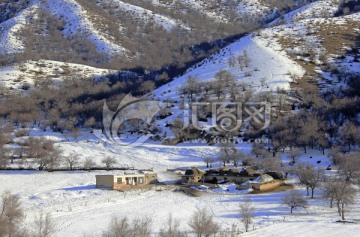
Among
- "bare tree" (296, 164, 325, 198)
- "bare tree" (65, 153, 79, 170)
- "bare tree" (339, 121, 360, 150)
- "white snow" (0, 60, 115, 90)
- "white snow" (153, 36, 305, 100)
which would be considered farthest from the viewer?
"white snow" (0, 60, 115, 90)

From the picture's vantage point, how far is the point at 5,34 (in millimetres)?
155250

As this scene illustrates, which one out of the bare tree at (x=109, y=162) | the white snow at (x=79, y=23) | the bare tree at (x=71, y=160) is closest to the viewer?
the bare tree at (x=109, y=162)

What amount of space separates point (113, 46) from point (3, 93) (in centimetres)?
6153

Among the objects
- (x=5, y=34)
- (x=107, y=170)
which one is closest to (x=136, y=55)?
(x=5, y=34)

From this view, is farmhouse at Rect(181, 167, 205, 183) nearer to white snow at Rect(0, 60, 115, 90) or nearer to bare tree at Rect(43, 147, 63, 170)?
bare tree at Rect(43, 147, 63, 170)

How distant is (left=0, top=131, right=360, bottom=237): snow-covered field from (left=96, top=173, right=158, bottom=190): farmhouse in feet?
3.89

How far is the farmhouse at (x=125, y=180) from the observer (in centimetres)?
4394

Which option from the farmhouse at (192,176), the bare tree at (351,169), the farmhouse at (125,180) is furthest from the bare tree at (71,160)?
the bare tree at (351,169)

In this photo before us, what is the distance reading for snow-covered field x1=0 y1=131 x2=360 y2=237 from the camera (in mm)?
29344

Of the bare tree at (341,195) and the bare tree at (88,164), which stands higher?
the bare tree at (341,195)

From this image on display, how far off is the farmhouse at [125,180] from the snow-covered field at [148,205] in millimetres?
1187

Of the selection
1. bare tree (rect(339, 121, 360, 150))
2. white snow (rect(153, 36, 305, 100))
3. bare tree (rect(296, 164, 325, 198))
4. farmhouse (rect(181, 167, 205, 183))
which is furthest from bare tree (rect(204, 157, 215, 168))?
white snow (rect(153, 36, 305, 100))

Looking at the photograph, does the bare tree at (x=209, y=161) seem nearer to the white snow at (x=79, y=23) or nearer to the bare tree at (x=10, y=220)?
the bare tree at (x=10, y=220)

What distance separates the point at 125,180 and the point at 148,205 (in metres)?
9.04
